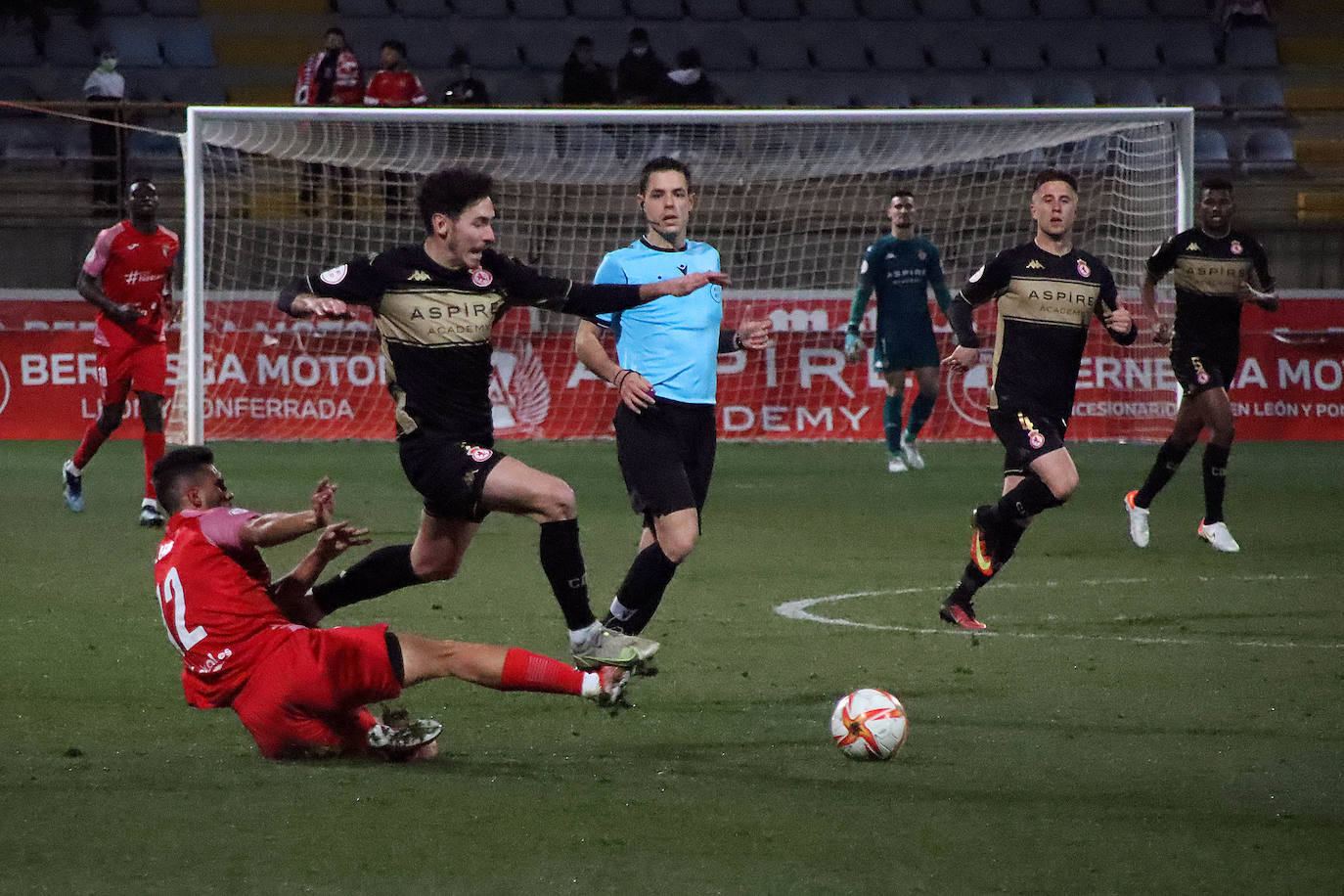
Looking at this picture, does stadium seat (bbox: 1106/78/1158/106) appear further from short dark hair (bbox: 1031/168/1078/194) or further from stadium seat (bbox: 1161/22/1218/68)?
short dark hair (bbox: 1031/168/1078/194)

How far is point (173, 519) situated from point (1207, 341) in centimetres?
757

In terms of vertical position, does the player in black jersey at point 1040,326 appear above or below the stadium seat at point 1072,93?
below

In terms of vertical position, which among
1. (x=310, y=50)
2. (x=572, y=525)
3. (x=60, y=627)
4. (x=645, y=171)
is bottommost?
Result: (x=60, y=627)

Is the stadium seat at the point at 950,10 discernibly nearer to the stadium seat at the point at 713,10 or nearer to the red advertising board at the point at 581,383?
the stadium seat at the point at 713,10

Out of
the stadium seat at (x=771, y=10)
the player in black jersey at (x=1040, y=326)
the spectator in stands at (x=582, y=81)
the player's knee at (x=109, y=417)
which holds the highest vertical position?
the stadium seat at (x=771, y=10)

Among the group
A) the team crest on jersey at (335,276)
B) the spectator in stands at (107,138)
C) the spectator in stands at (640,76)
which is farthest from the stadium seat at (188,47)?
the team crest on jersey at (335,276)

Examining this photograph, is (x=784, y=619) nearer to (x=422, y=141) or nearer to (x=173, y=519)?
(x=173, y=519)

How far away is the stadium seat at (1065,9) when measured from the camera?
24.0m

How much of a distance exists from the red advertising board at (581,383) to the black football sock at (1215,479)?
733cm

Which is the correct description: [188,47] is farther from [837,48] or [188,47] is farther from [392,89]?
[837,48]

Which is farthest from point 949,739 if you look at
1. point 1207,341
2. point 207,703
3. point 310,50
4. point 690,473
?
point 310,50

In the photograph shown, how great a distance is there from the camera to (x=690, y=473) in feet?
23.7

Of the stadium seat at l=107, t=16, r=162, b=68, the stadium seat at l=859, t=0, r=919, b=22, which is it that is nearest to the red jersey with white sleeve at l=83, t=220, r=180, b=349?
the stadium seat at l=107, t=16, r=162, b=68

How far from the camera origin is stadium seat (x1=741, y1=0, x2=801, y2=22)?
23.8 m
